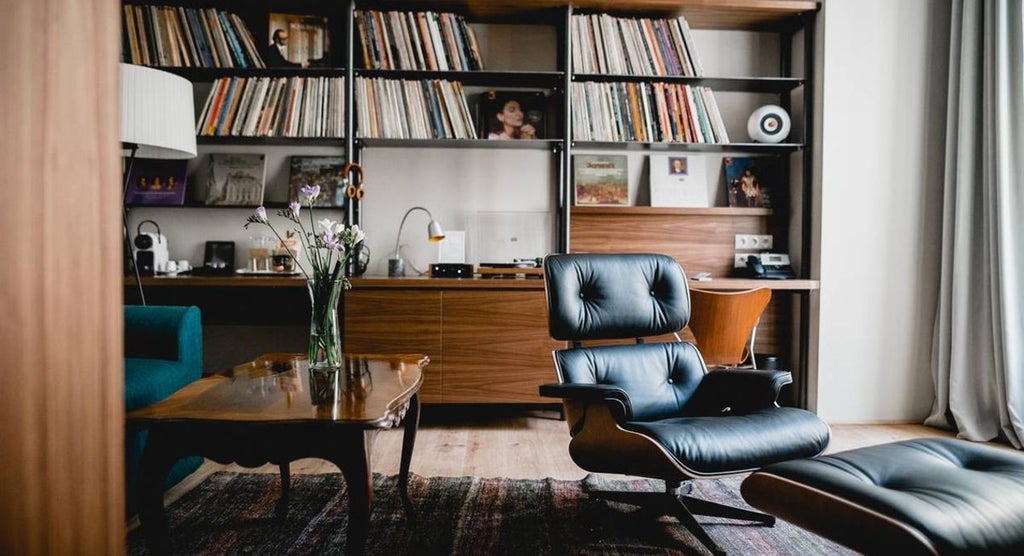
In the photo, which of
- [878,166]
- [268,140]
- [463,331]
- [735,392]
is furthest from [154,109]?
[878,166]

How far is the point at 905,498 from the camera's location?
3.85 ft

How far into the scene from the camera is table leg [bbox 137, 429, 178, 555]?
1.42m

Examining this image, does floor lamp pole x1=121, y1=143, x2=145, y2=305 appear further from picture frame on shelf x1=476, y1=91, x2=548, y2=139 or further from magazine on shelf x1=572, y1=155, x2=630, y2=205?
magazine on shelf x1=572, y1=155, x2=630, y2=205

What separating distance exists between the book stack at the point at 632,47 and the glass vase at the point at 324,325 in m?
2.01

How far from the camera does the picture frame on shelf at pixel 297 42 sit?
3270 mm

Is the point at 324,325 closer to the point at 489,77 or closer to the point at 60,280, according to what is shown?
the point at 60,280

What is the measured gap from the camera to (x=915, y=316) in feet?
10.8

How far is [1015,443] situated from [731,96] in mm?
2186

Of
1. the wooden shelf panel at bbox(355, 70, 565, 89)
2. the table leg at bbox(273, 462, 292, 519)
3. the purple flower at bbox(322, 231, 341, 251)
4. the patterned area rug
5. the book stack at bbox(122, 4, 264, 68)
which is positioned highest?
the book stack at bbox(122, 4, 264, 68)

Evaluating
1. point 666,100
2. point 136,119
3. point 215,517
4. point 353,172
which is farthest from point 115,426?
point 666,100

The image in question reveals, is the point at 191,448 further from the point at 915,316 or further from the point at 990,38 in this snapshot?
the point at 990,38

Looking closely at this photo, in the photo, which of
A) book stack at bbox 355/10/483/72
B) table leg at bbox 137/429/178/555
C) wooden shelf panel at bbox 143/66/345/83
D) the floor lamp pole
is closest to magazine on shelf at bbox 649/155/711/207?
book stack at bbox 355/10/483/72

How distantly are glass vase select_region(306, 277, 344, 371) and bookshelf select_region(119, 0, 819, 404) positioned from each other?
54.6 inches

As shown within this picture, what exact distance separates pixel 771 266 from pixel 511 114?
5.38 feet
